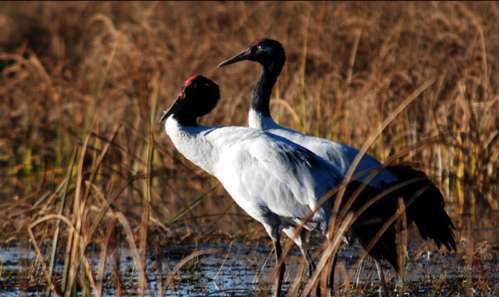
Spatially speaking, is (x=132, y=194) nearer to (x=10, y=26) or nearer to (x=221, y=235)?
(x=221, y=235)

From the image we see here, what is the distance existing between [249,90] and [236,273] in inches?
178

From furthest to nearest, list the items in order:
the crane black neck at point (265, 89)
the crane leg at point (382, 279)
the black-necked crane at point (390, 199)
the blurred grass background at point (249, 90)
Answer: the blurred grass background at point (249, 90) < the crane black neck at point (265, 89) < the black-necked crane at point (390, 199) < the crane leg at point (382, 279)

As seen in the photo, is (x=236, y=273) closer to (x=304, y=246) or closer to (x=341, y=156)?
(x=304, y=246)

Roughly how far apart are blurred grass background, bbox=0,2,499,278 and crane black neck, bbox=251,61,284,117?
0.90 metres

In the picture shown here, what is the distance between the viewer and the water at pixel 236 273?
6137mm

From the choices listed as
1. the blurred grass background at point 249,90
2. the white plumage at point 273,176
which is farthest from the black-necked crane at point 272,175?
the blurred grass background at point 249,90

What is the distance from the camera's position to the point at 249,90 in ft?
36.4

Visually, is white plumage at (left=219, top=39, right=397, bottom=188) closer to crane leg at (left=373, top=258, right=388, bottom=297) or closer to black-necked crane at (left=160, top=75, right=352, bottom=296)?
black-necked crane at (left=160, top=75, right=352, bottom=296)

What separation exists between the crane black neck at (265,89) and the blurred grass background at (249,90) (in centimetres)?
90

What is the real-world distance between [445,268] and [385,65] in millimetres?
4437

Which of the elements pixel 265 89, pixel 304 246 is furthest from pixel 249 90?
pixel 304 246

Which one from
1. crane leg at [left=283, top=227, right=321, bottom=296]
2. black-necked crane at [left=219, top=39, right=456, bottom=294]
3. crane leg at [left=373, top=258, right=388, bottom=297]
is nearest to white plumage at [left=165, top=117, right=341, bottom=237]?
crane leg at [left=283, top=227, right=321, bottom=296]

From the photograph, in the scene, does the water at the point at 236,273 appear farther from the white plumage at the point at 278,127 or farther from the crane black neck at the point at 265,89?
the crane black neck at the point at 265,89

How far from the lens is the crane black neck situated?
7473 millimetres
